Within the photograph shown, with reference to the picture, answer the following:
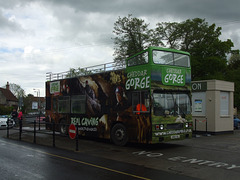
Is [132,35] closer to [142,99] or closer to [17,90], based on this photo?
[142,99]

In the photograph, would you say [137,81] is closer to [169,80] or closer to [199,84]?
[169,80]

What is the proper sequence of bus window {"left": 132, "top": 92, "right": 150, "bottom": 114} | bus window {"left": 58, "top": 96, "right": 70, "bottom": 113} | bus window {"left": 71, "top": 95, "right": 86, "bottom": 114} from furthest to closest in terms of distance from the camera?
bus window {"left": 58, "top": 96, "right": 70, "bottom": 113}, bus window {"left": 71, "top": 95, "right": 86, "bottom": 114}, bus window {"left": 132, "top": 92, "right": 150, "bottom": 114}

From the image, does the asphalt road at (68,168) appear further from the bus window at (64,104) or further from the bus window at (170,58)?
the bus window at (64,104)

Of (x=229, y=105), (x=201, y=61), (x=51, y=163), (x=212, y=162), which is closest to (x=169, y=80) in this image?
(x=212, y=162)

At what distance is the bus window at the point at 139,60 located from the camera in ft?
36.7

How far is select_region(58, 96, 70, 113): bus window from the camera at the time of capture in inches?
620

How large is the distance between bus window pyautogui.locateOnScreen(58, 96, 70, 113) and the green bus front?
204 inches

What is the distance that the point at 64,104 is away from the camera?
1600 cm

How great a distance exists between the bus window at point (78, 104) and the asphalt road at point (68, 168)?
4.77 m

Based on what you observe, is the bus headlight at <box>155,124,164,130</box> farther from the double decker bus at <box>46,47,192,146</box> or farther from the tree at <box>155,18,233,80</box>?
the tree at <box>155,18,233,80</box>

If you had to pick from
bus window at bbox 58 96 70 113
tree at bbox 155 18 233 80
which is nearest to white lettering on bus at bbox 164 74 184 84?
bus window at bbox 58 96 70 113

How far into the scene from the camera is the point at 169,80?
11336mm

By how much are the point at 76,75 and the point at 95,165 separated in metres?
8.48

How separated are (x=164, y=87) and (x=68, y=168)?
17.5ft
